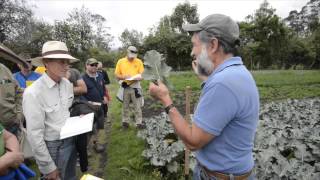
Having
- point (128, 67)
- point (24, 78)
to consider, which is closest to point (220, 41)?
point (24, 78)

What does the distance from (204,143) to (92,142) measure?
5275 mm

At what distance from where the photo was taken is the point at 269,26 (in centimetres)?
3209

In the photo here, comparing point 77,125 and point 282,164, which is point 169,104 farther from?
point 282,164

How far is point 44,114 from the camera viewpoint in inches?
125

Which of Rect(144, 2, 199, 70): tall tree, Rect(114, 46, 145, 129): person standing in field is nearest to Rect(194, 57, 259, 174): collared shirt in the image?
Rect(114, 46, 145, 129): person standing in field

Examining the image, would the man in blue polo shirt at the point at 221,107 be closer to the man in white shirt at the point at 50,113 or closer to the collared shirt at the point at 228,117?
the collared shirt at the point at 228,117

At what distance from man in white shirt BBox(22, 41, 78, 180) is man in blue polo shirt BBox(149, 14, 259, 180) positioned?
1.55 metres

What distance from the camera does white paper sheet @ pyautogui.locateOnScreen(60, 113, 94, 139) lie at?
3.23m

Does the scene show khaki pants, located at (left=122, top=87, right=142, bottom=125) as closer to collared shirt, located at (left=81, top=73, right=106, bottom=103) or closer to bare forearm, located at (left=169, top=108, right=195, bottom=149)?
collared shirt, located at (left=81, top=73, right=106, bottom=103)

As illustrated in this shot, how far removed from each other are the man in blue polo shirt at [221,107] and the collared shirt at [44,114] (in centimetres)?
154

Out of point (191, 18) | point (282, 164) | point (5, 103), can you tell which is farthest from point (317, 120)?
point (191, 18)

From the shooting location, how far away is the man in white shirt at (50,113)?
309 centimetres

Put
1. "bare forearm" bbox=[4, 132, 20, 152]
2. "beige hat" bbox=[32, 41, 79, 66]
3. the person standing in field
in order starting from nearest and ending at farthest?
"bare forearm" bbox=[4, 132, 20, 152] < "beige hat" bbox=[32, 41, 79, 66] < the person standing in field

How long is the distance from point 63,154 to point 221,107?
2.22 metres
